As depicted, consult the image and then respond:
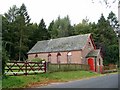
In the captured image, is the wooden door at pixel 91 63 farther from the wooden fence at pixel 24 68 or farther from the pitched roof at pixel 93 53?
the wooden fence at pixel 24 68

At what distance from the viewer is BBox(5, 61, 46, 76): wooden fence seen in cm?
2527

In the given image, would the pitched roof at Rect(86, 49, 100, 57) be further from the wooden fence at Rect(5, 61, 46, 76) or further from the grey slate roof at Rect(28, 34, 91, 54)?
the wooden fence at Rect(5, 61, 46, 76)

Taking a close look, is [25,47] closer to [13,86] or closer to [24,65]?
[24,65]

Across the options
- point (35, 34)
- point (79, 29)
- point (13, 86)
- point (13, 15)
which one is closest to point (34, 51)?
point (35, 34)

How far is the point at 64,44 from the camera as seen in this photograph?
184 ft

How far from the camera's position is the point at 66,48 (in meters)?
54.3

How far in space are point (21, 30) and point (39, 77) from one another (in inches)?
1821

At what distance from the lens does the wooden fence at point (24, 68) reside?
82.9ft

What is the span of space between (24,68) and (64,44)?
1160 inches

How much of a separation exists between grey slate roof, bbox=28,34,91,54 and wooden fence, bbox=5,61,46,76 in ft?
72.4

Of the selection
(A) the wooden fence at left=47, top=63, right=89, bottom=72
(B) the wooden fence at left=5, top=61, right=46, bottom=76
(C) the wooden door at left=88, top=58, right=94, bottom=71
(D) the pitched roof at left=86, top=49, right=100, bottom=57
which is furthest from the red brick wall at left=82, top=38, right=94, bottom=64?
(B) the wooden fence at left=5, top=61, right=46, bottom=76

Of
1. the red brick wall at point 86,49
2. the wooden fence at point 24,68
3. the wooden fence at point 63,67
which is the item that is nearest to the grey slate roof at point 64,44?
the red brick wall at point 86,49

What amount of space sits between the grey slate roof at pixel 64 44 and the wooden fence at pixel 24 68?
2206 cm

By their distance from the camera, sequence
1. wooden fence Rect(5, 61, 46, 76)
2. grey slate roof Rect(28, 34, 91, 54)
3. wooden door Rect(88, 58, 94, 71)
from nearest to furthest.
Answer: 1. wooden fence Rect(5, 61, 46, 76)
2. wooden door Rect(88, 58, 94, 71)
3. grey slate roof Rect(28, 34, 91, 54)
